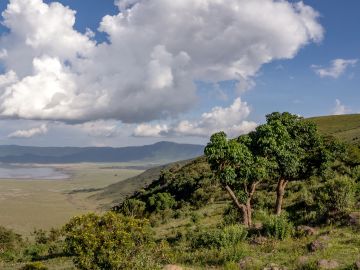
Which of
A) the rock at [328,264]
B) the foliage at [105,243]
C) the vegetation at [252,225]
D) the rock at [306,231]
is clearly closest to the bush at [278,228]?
the vegetation at [252,225]

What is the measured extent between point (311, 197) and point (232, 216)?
7.89 metres

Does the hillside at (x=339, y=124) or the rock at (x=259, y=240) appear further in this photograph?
the hillside at (x=339, y=124)

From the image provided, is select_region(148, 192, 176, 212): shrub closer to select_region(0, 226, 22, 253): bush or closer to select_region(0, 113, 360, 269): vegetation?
select_region(0, 113, 360, 269): vegetation

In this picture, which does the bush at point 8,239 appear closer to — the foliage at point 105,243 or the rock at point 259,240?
the rock at point 259,240

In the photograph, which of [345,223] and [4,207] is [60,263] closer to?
[345,223]

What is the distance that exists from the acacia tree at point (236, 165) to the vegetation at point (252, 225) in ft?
0.25

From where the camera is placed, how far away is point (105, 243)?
17219 mm

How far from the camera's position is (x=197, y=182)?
73000mm

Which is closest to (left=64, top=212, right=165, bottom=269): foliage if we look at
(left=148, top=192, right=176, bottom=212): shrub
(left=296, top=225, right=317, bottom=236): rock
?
(left=296, top=225, right=317, bottom=236): rock

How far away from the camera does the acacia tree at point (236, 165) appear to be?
3020 centimetres

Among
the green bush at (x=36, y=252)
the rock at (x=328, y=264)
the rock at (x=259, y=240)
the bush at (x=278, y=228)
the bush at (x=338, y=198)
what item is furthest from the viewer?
the green bush at (x=36, y=252)

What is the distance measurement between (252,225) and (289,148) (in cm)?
791

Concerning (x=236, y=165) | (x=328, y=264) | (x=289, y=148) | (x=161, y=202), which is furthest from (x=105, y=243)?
(x=161, y=202)

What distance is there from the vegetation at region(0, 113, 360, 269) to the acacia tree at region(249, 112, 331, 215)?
0.28ft
